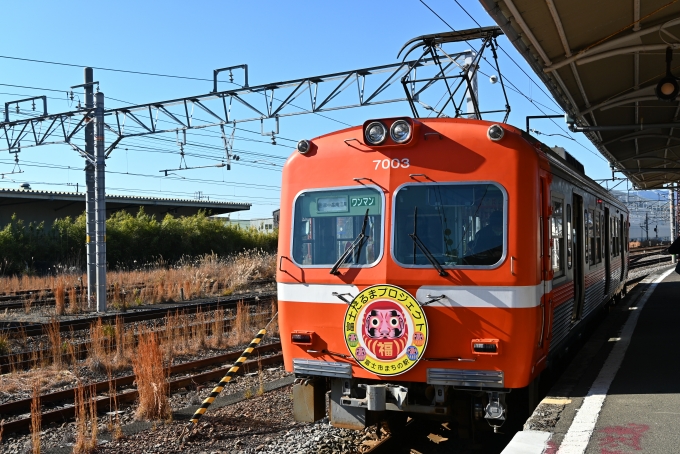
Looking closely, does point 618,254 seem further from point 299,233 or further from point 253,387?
point 299,233

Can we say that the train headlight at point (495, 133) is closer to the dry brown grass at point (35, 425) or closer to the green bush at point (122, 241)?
the dry brown grass at point (35, 425)

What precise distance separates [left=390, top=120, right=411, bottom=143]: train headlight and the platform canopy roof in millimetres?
2285

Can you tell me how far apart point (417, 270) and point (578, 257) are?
3591 mm

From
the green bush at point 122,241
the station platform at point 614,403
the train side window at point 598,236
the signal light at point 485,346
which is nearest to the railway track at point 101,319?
the train side window at point 598,236

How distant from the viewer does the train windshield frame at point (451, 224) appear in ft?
19.1

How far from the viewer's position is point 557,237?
7.04m

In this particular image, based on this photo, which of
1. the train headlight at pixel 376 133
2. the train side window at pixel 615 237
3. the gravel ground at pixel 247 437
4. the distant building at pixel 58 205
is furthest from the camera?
the distant building at pixel 58 205

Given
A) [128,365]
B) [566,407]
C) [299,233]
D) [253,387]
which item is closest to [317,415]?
[299,233]

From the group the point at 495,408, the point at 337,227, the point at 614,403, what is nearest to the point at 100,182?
the point at 337,227

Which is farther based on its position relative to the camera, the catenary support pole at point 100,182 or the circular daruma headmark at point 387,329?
the catenary support pole at point 100,182

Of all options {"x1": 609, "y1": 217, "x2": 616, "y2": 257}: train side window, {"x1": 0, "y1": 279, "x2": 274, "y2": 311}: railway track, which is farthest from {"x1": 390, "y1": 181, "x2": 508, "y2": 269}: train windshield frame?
{"x1": 0, "y1": 279, "x2": 274, "y2": 311}: railway track

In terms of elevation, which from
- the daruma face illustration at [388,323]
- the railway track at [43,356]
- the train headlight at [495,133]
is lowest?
the railway track at [43,356]

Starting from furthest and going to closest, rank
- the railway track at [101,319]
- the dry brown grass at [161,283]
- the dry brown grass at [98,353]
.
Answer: the dry brown grass at [161,283], the railway track at [101,319], the dry brown grass at [98,353]

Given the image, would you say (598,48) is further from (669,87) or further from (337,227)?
(337,227)
